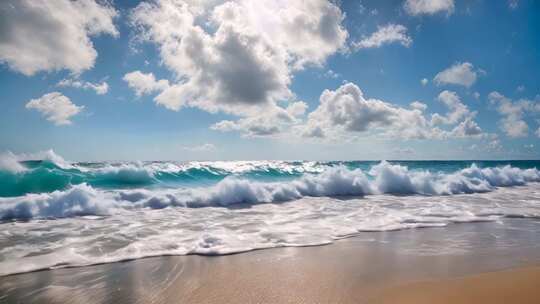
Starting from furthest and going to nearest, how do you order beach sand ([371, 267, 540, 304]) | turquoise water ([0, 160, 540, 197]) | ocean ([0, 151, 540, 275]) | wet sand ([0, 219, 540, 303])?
1. turquoise water ([0, 160, 540, 197])
2. ocean ([0, 151, 540, 275])
3. wet sand ([0, 219, 540, 303])
4. beach sand ([371, 267, 540, 304])

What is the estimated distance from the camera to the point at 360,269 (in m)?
4.09

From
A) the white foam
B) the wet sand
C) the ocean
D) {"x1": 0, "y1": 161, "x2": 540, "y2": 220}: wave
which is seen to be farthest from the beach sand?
{"x1": 0, "y1": 161, "x2": 540, "y2": 220}: wave

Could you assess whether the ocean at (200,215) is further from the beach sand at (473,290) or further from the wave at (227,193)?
the beach sand at (473,290)

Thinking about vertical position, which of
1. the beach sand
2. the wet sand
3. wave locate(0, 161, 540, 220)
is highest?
wave locate(0, 161, 540, 220)

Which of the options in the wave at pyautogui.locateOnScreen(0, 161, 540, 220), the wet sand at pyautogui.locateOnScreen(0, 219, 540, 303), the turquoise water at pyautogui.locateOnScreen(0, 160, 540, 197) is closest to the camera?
the wet sand at pyautogui.locateOnScreen(0, 219, 540, 303)

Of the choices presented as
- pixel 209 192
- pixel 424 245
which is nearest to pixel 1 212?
pixel 209 192

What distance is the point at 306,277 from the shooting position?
382cm

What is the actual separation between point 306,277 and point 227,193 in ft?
26.3

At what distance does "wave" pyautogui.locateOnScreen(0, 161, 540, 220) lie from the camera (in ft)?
29.7

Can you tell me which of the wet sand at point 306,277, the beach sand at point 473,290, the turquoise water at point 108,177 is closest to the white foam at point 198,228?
the wet sand at point 306,277

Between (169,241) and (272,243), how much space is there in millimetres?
2001

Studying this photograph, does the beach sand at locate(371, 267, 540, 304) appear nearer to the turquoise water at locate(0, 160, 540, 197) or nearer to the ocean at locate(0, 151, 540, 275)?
the ocean at locate(0, 151, 540, 275)

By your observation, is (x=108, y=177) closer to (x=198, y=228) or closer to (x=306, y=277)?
(x=198, y=228)

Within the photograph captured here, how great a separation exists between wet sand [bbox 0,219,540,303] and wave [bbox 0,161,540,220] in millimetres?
5892
